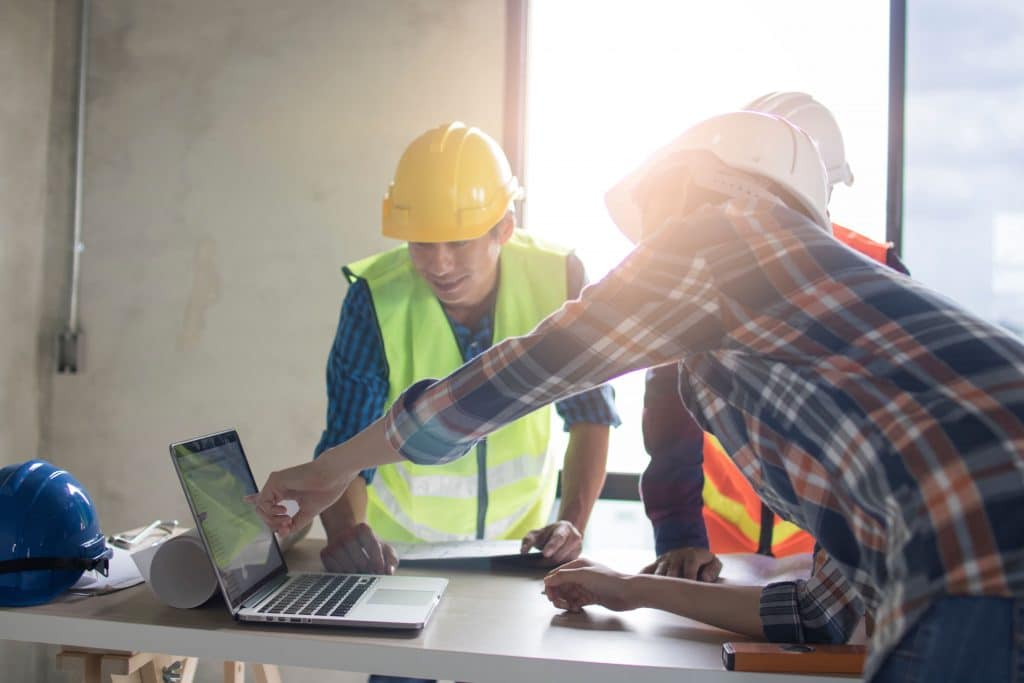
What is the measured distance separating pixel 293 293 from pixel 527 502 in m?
1.45

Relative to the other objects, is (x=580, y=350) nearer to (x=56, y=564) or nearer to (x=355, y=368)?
(x=56, y=564)

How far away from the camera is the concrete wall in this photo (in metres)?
3.28

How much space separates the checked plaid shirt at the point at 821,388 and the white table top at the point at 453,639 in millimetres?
269

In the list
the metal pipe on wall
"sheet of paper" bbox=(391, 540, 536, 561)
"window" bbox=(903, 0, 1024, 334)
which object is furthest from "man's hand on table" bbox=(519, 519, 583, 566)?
the metal pipe on wall

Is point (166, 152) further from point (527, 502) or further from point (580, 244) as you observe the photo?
point (527, 502)

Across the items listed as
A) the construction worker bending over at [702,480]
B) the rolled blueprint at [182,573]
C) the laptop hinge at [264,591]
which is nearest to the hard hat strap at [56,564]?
the rolled blueprint at [182,573]

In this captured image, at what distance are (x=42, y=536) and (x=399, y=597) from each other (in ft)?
1.85

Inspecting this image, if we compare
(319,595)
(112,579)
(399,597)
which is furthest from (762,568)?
(112,579)

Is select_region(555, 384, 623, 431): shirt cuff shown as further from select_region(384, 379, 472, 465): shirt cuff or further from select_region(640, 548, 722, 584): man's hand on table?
select_region(384, 379, 472, 465): shirt cuff

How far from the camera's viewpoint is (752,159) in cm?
110

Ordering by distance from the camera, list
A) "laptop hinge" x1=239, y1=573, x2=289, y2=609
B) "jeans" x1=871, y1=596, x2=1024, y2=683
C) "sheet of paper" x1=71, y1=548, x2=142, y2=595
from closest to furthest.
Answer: "jeans" x1=871, y1=596, x2=1024, y2=683 < "laptop hinge" x1=239, y1=573, x2=289, y2=609 < "sheet of paper" x1=71, y1=548, x2=142, y2=595

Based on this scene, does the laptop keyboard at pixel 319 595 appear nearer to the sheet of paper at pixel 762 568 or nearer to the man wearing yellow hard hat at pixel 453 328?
the man wearing yellow hard hat at pixel 453 328

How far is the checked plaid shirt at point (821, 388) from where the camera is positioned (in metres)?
0.76

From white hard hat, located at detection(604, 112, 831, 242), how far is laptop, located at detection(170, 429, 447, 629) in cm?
72
